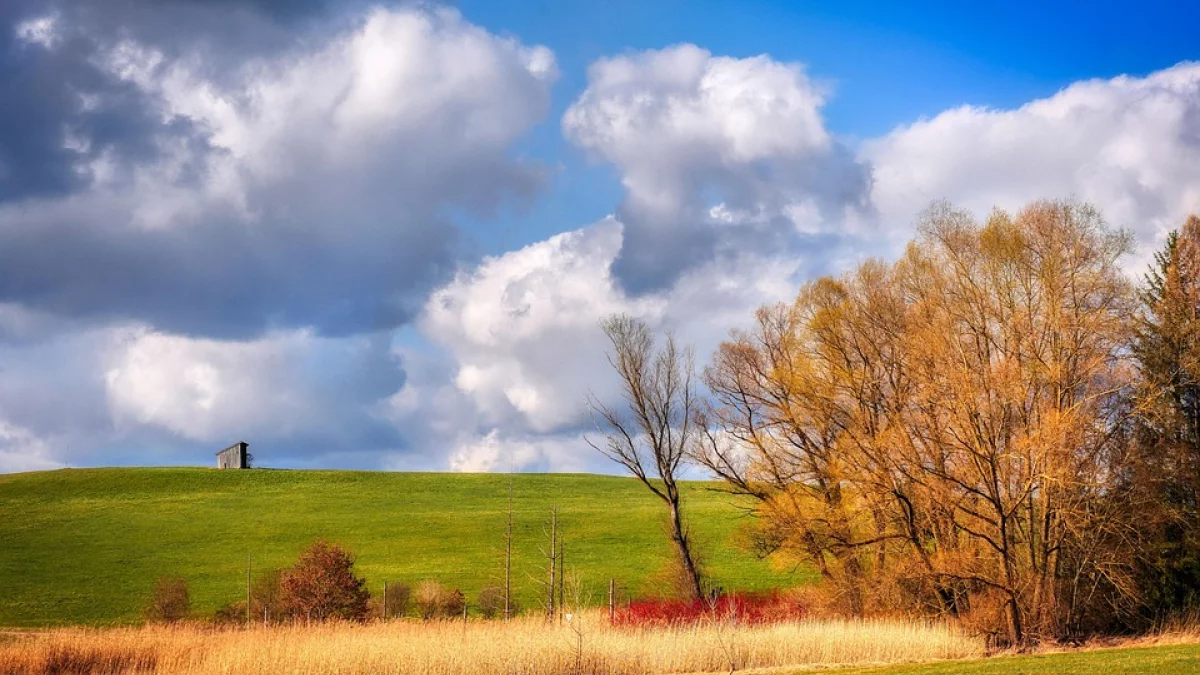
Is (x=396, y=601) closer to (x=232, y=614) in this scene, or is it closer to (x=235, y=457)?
Result: (x=232, y=614)

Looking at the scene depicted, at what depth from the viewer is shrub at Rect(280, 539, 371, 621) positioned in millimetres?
34781

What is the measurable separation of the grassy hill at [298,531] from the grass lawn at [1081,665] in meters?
16.7

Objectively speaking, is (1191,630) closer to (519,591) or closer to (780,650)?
(780,650)

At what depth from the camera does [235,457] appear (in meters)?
105

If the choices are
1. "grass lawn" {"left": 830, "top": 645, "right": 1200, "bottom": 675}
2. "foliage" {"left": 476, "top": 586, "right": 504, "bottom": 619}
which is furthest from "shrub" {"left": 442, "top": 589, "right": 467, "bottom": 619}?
"grass lawn" {"left": 830, "top": 645, "right": 1200, "bottom": 675}

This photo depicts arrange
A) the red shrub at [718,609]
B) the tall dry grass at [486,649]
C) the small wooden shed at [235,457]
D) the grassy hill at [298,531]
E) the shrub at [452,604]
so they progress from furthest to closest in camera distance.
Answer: the small wooden shed at [235,457], the grassy hill at [298,531], the shrub at [452,604], the red shrub at [718,609], the tall dry grass at [486,649]

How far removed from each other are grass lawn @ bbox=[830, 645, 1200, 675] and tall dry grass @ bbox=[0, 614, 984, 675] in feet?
9.04

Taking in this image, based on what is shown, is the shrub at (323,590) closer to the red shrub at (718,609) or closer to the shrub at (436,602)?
the shrub at (436,602)

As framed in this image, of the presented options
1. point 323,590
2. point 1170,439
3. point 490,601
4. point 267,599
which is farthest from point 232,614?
point 1170,439

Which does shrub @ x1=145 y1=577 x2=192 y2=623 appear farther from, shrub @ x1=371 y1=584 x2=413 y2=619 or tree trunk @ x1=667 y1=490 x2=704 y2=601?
tree trunk @ x1=667 y1=490 x2=704 y2=601

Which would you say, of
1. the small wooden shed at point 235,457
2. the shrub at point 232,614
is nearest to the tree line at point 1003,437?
the shrub at point 232,614

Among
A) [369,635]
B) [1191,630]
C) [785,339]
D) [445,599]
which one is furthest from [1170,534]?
[445,599]

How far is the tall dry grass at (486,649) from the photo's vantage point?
21188 millimetres

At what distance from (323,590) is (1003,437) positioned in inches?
889
